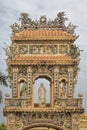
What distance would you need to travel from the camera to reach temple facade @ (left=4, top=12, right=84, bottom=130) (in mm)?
26375

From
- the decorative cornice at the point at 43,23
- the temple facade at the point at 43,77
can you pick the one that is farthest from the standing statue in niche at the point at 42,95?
the decorative cornice at the point at 43,23

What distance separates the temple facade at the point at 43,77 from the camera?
26.4 meters

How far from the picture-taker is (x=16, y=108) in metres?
26.3

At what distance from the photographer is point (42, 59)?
2727 cm

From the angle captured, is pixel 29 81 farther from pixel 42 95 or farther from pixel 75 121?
pixel 75 121

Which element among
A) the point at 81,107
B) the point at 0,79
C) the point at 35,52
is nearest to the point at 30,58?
the point at 35,52

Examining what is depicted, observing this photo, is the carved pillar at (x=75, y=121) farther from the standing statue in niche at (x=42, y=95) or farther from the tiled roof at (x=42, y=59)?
the tiled roof at (x=42, y=59)

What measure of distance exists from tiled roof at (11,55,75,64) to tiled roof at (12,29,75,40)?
1.00 meters

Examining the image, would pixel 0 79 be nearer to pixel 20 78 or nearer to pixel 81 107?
pixel 20 78

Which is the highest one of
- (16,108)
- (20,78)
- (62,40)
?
(62,40)

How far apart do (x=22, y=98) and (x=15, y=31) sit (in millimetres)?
3892

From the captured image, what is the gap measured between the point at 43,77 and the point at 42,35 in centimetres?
236

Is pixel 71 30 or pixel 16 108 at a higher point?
pixel 71 30

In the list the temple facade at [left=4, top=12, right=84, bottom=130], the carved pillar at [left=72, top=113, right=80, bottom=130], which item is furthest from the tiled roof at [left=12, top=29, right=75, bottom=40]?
the carved pillar at [left=72, top=113, right=80, bottom=130]
